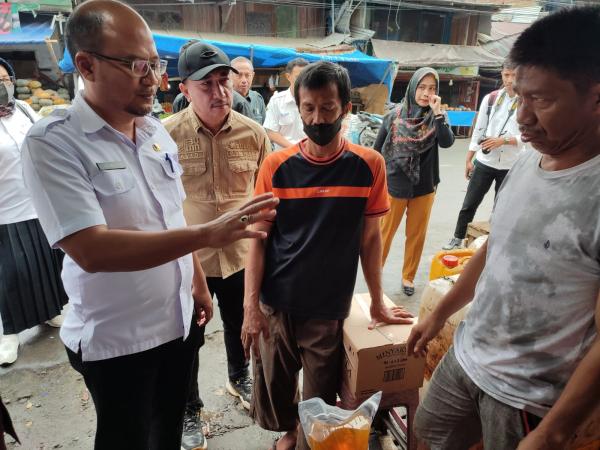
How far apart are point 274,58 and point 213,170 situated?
9512 mm

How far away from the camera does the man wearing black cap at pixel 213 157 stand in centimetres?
202

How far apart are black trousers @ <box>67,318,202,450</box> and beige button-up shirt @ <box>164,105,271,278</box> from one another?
1.94 feet

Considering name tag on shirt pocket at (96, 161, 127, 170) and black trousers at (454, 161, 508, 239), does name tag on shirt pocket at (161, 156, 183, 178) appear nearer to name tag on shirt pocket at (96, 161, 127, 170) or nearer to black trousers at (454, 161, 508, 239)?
name tag on shirt pocket at (96, 161, 127, 170)

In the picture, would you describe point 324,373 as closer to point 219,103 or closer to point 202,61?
point 219,103

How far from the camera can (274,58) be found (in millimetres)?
10664

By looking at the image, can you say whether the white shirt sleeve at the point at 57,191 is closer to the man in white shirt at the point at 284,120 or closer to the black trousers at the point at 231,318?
the black trousers at the point at 231,318

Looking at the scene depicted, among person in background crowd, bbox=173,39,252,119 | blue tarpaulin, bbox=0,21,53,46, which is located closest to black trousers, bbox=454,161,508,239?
person in background crowd, bbox=173,39,252,119

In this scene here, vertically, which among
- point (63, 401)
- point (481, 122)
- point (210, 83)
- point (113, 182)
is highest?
point (210, 83)

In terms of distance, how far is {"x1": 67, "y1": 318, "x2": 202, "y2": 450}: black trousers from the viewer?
1.32m

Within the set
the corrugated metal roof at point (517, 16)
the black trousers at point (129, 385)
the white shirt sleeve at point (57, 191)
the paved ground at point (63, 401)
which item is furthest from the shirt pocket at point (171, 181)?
the corrugated metal roof at point (517, 16)

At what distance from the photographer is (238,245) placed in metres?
2.16

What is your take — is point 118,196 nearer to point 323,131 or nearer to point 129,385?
point 129,385

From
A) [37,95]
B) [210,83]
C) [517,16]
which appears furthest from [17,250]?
[517,16]

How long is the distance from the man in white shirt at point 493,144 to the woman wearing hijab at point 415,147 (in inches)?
29.2
